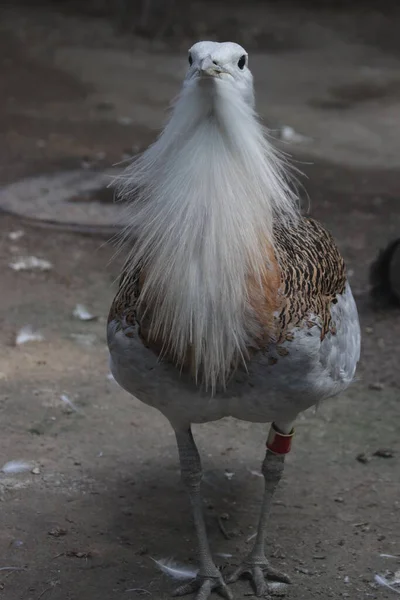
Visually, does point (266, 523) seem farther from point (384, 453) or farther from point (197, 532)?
point (384, 453)

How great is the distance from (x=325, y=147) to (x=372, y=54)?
3344 mm

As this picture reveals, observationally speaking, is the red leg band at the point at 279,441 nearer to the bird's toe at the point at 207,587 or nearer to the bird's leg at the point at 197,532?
the bird's leg at the point at 197,532

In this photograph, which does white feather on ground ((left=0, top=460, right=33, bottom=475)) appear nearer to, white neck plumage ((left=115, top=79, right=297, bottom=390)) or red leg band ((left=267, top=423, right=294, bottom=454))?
red leg band ((left=267, top=423, right=294, bottom=454))

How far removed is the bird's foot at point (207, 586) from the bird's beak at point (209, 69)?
1.53 meters

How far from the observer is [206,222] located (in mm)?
2316

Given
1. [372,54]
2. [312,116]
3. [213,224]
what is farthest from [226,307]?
[372,54]

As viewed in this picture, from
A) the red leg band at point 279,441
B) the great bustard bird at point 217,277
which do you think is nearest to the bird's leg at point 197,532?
the great bustard bird at point 217,277

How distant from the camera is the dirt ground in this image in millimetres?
2971

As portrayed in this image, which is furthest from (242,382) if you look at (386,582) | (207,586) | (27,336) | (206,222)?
(27,336)

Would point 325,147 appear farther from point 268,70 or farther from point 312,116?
point 268,70

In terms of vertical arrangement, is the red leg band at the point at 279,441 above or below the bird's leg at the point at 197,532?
above

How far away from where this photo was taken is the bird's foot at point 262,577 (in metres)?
2.88

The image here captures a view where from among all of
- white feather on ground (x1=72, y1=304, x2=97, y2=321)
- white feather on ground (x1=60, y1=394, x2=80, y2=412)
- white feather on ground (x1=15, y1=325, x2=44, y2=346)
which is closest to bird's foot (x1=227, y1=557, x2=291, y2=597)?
white feather on ground (x1=60, y1=394, x2=80, y2=412)

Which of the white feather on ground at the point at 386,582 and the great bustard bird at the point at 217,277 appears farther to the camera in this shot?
the white feather on ground at the point at 386,582
